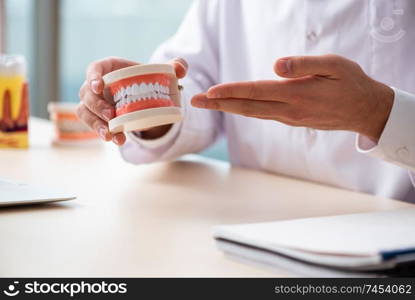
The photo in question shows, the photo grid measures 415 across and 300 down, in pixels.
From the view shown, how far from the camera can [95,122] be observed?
3.72ft

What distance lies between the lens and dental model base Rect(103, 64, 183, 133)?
0.98 meters

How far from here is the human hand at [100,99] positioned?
1.07 meters

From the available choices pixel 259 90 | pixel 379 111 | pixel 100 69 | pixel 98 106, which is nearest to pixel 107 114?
pixel 98 106

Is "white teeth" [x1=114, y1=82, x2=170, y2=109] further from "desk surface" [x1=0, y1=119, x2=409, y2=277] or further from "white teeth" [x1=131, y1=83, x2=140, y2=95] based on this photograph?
"desk surface" [x1=0, y1=119, x2=409, y2=277]

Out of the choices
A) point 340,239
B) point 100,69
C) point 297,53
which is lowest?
point 340,239

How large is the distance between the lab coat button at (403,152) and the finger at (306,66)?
202 mm

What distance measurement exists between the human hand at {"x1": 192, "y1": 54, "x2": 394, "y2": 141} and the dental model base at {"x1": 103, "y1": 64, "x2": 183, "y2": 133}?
0.05m

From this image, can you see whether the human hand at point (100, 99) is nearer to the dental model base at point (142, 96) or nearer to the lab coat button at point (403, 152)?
the dental model base at point (142, 96)

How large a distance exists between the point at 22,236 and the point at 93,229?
0.09m

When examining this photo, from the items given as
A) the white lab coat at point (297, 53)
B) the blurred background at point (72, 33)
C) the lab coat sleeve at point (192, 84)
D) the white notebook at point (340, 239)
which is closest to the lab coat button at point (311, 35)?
the white lab coat at point (297, 53)

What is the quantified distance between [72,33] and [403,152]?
11.0ft

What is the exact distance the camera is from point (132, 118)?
0.99 metres

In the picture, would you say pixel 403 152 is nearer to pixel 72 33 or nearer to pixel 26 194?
pixel 26 194

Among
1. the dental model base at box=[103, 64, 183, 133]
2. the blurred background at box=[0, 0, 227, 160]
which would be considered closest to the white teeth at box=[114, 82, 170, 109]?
the dental model base at box=[103, 64, 183, 133]
